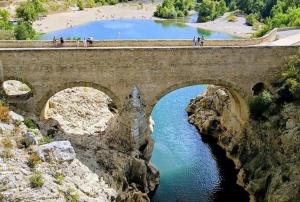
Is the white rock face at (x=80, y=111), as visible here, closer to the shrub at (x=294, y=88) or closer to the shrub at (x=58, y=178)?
the shrub at (x=58, y=178)

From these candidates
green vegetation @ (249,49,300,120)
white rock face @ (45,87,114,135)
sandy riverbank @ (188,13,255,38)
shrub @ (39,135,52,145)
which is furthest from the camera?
sandy riverbank @ (188,13,255,38)

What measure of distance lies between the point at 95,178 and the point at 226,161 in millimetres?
11676

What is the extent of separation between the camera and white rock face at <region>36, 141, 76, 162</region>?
82.0ft

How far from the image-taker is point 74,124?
115ft

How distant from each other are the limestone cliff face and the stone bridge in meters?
2.97

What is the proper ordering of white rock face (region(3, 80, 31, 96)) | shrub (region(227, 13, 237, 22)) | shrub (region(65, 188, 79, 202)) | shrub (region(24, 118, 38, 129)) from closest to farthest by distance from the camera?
shrub (region(65, 188, 79, 202)) → shrub (region(24, 118, 38, 129)) → white rock face (region(3, 80, 31, 96)) → shrub (region(227, 13, 237, 22))

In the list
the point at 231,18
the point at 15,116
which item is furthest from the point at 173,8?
the point at 15,116

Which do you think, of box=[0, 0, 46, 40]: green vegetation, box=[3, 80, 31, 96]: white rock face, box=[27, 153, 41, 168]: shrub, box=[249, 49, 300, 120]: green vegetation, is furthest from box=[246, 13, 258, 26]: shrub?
box=[27, 153, 41, 168]: shrub

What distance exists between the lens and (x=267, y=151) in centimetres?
3103

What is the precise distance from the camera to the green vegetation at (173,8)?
3812 inches

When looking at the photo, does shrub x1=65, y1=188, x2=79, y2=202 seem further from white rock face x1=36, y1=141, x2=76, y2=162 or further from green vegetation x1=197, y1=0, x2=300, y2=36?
green vegetation x1=197, y1=0, x2=300, y2=36

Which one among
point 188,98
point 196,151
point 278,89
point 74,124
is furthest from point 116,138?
point 188,98

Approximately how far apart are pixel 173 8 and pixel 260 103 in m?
69.1

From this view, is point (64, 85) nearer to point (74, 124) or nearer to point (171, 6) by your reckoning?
point (74, 124)
